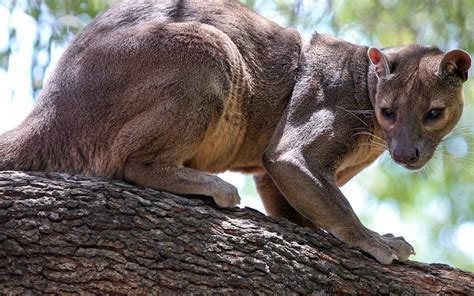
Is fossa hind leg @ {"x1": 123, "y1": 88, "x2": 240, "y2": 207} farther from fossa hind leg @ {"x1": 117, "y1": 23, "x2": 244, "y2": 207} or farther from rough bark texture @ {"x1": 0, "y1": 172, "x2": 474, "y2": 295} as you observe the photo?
rough bark texture @ {"x1": 0, "y1": 172, "x2": 474, "y2": 295}

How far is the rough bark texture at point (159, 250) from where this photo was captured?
13.1 ft

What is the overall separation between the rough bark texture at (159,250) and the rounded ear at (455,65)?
1516mm

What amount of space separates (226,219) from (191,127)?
72cm

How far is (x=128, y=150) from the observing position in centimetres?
502

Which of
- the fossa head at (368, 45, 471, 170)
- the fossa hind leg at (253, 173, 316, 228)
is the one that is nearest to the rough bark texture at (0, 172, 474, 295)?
the fossa head at (368, 45, 471, 170)

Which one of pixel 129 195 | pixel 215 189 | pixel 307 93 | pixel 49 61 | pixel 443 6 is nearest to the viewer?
pixel 129 195

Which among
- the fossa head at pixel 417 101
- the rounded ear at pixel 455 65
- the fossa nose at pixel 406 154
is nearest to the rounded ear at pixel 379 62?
the fossa head at pixel 417 101

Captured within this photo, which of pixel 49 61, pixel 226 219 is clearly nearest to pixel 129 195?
pixel 226 219

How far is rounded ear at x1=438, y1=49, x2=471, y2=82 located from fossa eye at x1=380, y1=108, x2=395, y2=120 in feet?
1.43

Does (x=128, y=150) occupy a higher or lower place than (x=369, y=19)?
lower

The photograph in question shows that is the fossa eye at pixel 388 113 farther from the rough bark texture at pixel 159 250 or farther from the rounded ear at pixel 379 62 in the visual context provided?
the rough bark texture at pixel 159 250

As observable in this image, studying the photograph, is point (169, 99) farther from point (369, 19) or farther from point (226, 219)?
point (369, 19)

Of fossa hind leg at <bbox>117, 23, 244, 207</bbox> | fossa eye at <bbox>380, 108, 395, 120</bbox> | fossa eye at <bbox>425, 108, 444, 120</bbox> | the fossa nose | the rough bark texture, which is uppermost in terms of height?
fossa eye at <bbox>425, 108, 444, 120</bbox>

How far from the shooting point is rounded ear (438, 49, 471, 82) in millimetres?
5641
